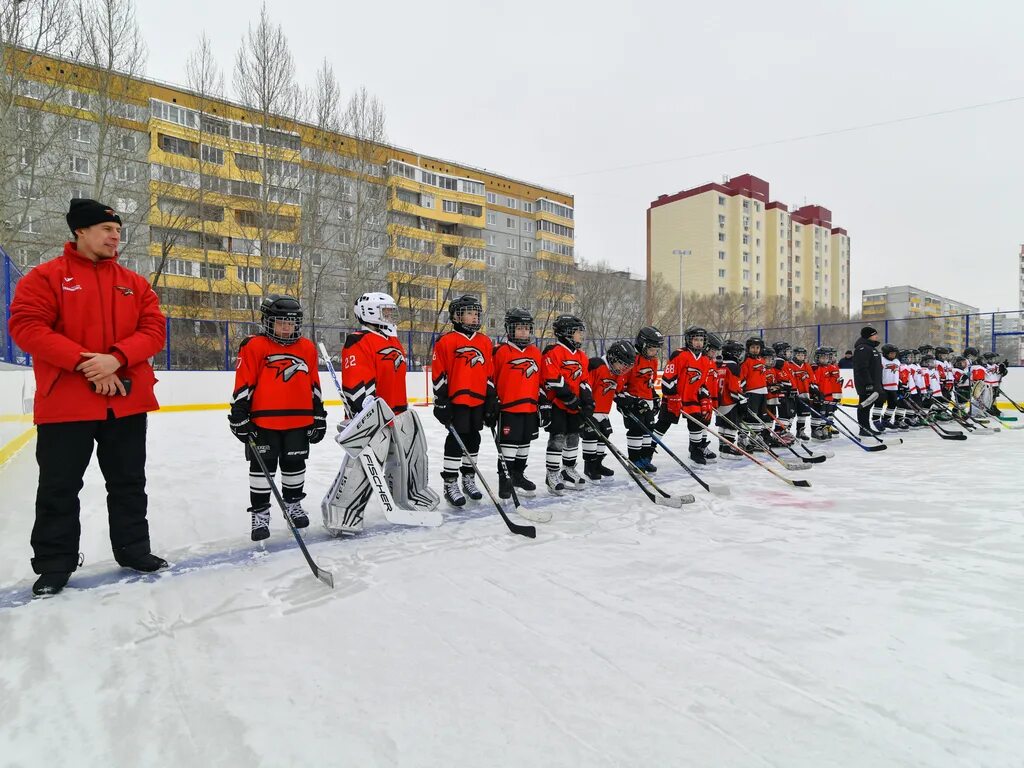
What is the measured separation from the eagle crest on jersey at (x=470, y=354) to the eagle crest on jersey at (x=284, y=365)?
3.93 ft

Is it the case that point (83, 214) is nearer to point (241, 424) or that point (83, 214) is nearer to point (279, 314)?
point (279, 314)

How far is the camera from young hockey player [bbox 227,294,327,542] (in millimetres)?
3494

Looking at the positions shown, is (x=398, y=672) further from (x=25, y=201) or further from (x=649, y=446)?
(x=25, y=201)

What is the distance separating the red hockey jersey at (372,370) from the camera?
367cm

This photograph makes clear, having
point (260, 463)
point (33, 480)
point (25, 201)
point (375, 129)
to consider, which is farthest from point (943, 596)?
point (375, 129)

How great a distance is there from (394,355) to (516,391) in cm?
111

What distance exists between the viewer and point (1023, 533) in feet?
12.1

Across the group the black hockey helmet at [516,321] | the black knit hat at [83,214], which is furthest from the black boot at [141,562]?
the black hockey helmet at [516,321]

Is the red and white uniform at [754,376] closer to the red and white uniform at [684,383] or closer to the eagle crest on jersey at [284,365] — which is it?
the red and white uniform at [684,383]

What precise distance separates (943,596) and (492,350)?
3.18 m

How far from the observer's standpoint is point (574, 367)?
506cm

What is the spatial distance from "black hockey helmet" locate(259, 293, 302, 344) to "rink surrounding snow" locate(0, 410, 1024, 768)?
1.26 m

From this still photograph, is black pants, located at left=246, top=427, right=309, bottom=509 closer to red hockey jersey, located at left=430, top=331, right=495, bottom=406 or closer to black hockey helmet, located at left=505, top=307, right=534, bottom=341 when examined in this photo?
red hockey jersey, located at left=430, top=331, right=495, bottom=406

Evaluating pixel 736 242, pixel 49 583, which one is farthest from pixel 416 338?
pixel 736 242
